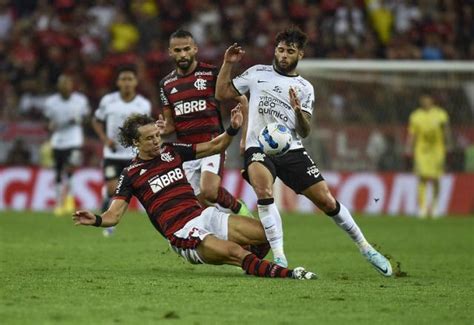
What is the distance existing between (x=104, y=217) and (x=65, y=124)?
36.7ft

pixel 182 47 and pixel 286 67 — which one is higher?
pixel 182 47

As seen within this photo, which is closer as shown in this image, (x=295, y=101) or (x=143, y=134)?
(x=143, y=134)

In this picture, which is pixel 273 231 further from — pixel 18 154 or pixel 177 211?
pixel 18 154

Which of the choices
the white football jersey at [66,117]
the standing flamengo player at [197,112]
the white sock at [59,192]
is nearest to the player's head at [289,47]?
the standing flamengo player at [197,112]

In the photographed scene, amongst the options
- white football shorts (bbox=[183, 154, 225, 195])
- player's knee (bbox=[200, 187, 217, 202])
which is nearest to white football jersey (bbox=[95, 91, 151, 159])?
white football shorts (bbox=[183, 154, 225, 195])

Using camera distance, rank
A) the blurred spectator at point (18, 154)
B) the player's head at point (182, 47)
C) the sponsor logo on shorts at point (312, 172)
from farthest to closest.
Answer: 1. the blurred spectator at point (18, 154)
2. the player's head at point (182, 47)
3. the sponsor logo on shorts at point (312, 172)

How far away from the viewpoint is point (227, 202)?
12711mm

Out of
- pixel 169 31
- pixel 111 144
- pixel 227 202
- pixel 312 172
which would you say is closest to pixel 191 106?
pixel 227 202

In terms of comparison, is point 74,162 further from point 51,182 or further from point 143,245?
point 143,245

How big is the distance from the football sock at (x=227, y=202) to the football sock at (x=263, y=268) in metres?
2.41

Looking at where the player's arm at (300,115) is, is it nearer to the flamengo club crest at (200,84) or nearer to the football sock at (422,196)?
the flamengo club crest at (200,84)

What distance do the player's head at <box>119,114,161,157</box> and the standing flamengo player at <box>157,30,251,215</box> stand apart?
7.41 feet

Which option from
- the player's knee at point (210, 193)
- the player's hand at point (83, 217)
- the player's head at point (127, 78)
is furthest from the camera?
the player's head at point (127, 78)

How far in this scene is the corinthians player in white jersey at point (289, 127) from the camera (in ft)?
35.6
